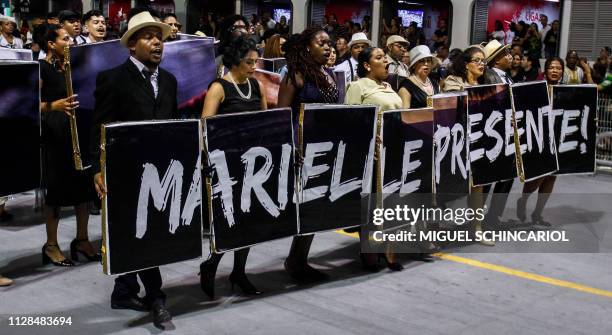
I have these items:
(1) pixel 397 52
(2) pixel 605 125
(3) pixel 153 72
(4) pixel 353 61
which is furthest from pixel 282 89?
(2) pixel 605 125

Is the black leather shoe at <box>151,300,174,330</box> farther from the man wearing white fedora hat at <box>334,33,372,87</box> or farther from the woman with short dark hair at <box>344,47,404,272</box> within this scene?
the man wearing white fedora hat at <box>334,33,372,87</box>

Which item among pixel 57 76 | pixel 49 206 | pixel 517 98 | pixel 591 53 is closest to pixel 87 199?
pixel 49 206

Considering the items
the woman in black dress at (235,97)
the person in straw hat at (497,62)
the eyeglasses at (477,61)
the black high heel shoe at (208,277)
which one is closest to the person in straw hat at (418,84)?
the eyeglasses at (477,61)

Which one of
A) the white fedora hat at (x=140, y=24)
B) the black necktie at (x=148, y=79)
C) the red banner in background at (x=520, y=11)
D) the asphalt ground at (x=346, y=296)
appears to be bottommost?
the asphalt ground at (x=346, y=296)

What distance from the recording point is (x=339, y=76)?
920 centimetres

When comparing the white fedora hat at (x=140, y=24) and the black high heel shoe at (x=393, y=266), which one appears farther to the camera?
the black high heel shoe at (x=393, y=266)

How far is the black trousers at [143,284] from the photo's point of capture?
18.1 ft

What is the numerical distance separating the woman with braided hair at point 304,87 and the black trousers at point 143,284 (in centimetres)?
134

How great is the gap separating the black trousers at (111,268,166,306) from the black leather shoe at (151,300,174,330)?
7 centimetres

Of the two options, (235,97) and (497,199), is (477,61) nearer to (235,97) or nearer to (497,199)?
(497,199)

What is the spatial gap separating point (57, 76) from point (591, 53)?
48.2 ft

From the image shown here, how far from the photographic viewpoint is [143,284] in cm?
566

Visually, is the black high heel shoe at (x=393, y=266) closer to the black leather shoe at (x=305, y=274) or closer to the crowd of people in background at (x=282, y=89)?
the crowd of people in background at (x=282, y=89)

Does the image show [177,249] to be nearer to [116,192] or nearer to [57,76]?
[116,192]
